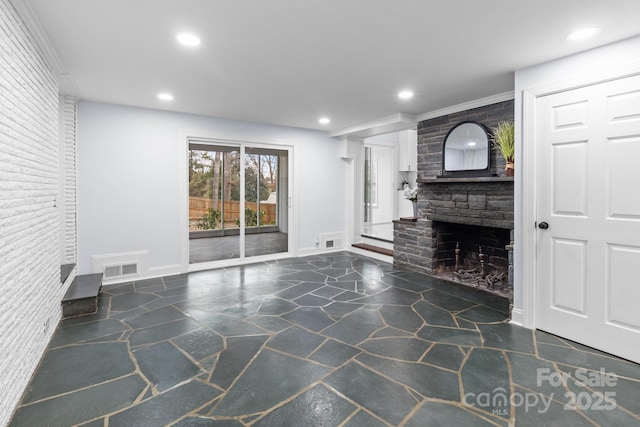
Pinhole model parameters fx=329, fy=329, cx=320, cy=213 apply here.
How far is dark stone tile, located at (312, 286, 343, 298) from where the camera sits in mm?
3944

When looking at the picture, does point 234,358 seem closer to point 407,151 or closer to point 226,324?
point 226,324

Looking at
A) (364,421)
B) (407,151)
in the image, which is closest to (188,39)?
(364,421)

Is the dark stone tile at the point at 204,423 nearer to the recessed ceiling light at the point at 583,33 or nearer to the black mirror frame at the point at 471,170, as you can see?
the recessed ceiling light at the point at 583,33

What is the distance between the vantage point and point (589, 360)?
246 centimetres

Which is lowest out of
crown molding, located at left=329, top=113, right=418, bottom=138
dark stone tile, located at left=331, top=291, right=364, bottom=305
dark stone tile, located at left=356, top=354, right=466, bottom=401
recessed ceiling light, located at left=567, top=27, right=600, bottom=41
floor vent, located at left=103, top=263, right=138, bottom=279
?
dark stone tile, located at left=356, top=354, right=466, bottom=401

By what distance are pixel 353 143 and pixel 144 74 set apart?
159 inches

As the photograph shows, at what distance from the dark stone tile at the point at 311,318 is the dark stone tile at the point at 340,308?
85mm

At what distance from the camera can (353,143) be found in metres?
6.53

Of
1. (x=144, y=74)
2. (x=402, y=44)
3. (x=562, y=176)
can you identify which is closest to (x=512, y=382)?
(x=562, y=176)

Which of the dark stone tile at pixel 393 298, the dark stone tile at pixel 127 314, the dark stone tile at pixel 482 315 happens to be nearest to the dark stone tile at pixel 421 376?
the dark stone tile at pixel 482 315

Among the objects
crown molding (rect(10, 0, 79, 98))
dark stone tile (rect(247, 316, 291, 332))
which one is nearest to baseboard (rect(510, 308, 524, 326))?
dark stone tile (rect(247, 316, 291, 332))

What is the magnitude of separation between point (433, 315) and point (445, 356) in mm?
828

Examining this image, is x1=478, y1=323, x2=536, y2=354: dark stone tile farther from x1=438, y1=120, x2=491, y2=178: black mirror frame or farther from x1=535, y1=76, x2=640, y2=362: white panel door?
x1=438, y1=120, x2=491, y2=178: black mirror frame

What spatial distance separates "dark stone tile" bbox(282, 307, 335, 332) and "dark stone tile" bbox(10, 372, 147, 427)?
1.38 metres
